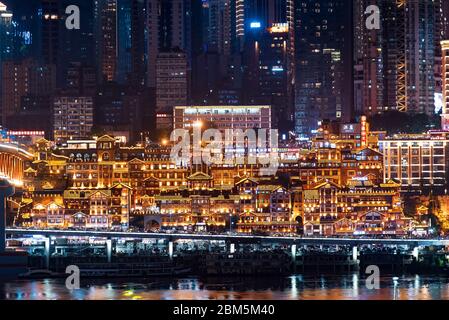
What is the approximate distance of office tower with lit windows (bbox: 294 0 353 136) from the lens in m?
85.2

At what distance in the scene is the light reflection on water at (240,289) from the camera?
127ft

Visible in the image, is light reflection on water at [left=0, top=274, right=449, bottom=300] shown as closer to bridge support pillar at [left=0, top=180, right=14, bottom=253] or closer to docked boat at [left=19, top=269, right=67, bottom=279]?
docked boat at [left=19, top=269, right=67, bottom=279]

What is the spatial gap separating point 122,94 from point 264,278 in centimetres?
3782

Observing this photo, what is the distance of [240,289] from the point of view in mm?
42281

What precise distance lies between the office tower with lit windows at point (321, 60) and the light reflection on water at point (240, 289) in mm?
37969

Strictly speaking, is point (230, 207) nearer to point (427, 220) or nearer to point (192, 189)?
point (192, 189)

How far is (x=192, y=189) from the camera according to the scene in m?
62.9

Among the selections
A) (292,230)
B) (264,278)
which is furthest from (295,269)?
(292,230)

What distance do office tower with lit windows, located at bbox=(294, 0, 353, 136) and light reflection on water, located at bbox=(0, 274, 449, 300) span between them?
125 feet

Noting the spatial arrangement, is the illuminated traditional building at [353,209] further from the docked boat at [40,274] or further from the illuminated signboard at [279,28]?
the illuminated signboard at [279,28]

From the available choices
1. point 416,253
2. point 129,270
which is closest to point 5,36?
point 129,270

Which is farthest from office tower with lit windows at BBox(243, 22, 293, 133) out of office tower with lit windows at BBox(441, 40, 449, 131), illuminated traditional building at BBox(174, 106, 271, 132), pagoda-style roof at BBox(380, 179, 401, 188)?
pagoda-style roof at BBox(380, 179, 401, 188)

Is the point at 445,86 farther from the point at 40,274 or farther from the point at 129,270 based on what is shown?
the point at 40,274

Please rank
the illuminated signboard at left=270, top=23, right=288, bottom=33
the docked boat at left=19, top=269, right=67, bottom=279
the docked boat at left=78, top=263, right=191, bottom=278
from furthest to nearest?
1. the illuminated signboard at left=270, top=23, right=288, bottom=33
2. the docked boat at left=78, top=263, right=191, bottom=278
3. the docked boat at left=19, top=269, right=67, bottom=279
